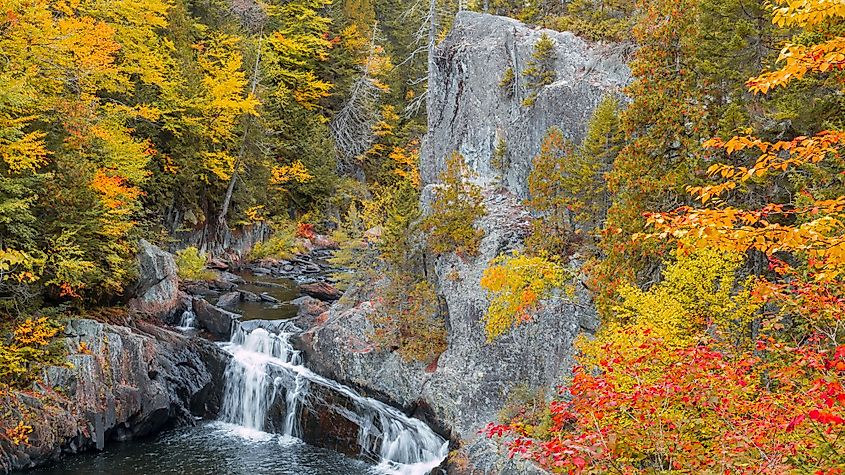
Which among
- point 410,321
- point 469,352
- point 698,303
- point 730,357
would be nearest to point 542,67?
point 410,321

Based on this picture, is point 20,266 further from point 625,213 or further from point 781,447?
point 781,447

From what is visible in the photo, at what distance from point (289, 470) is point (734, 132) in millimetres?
11607

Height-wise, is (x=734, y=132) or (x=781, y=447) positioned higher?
(x=734, y=132)

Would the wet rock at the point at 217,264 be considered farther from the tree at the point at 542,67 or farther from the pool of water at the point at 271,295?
the tree at the point at 542,67

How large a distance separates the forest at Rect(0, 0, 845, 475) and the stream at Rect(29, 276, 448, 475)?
1.27 meters

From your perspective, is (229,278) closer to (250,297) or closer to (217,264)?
(217,264)

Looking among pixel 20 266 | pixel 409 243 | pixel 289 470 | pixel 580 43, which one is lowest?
pixel 289 470

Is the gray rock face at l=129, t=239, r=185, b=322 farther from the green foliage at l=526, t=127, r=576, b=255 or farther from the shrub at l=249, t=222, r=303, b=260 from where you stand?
the green foliage at l=526, t=127, r=576, b=255

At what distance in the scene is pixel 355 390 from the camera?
16.4 m

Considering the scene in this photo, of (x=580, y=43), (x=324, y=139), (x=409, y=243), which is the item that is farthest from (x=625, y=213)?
(x=324, y=139)

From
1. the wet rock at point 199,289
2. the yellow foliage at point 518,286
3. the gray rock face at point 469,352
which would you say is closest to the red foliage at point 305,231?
the wet rock at point 199,289

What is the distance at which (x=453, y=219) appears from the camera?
53.0ft

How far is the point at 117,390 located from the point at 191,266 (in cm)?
1025

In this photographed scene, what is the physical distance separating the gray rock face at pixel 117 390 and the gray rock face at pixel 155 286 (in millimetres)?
1351
